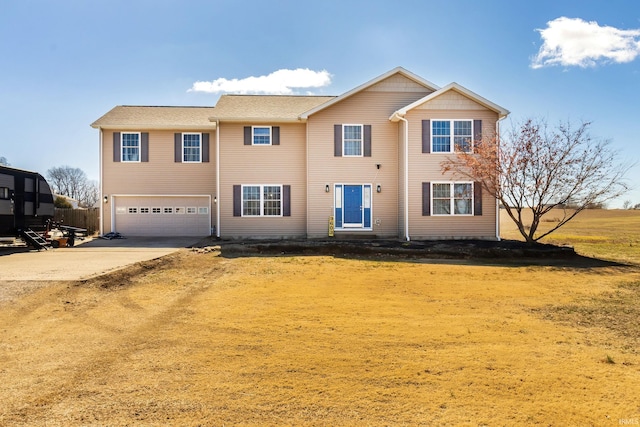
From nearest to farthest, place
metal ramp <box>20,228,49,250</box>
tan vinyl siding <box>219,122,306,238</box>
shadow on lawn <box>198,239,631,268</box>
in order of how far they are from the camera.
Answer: shadow on lawn <box>198,239,631,268</box>
metal ramp <box>20,228,49,250</box>
tan vinyl siding <box>219,122,306,238</box>

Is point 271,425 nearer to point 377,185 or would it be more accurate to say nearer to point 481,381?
point 481,381

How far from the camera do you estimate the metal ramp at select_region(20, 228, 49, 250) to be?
47.8 feet

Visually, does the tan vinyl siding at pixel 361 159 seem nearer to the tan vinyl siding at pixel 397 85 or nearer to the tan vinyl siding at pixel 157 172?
the tan vinyl siding at pixel 397 85

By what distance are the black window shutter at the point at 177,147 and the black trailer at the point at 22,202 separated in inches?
219

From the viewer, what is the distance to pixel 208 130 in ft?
61.3

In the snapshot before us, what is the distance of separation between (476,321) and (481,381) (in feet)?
7.64

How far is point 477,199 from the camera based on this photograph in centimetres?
1691

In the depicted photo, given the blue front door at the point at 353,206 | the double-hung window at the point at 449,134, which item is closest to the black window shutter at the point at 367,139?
the blue front door at the point at 353,206

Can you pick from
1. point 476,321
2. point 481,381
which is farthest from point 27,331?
point 476,321

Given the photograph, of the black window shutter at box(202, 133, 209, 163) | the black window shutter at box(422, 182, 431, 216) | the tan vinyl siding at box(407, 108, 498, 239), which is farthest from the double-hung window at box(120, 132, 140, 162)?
the black window shutter at box(422, 182, 431, 216)

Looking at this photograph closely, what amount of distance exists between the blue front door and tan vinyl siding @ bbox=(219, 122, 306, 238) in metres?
2.05

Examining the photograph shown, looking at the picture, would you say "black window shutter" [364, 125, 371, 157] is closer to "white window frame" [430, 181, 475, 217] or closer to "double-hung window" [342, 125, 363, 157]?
"double-hung window" [342, 125, 363, 157]

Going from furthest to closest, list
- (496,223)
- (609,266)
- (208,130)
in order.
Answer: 1. (208,130)
2. (496,223)
3. (609,266)

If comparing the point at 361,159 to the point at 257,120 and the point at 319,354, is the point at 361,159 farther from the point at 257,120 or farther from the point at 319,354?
the point at 319,354
